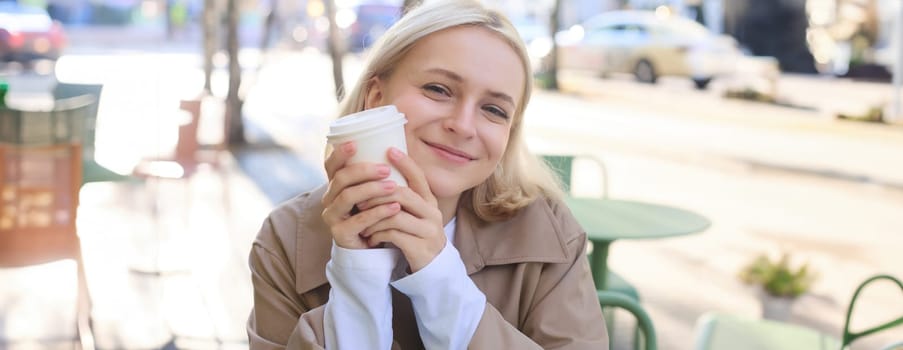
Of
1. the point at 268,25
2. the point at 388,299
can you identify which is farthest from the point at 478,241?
the point at 268,25

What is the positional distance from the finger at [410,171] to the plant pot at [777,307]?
3.55 meters

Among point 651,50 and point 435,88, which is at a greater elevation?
point 435,88

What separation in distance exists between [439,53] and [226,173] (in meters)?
7.72

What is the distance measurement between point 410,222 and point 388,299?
135mm

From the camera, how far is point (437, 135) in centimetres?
161

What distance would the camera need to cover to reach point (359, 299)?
4.77 feet

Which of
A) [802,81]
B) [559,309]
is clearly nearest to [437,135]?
[559,309]

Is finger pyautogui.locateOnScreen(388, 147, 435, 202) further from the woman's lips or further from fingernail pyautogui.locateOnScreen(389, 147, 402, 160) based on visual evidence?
the woman's lips

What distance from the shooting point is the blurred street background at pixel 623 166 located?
5.09m

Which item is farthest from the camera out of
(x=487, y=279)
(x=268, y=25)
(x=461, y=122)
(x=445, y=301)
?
(x=268, y=25)

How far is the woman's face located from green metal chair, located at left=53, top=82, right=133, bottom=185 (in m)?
3.05

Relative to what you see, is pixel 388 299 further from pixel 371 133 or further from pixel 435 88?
pixel 435 88

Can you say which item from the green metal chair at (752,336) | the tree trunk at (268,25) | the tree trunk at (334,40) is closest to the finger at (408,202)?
the green metal chair at (752,336)

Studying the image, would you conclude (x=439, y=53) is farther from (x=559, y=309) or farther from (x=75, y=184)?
(x=75, y=184)
